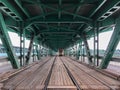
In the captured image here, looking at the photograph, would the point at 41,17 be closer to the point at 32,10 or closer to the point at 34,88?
the point at 32,10

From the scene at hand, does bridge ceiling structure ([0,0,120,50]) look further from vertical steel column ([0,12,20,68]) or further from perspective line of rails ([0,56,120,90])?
perspective line of rails ([0,56,120,90])

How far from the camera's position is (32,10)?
49.6 feet

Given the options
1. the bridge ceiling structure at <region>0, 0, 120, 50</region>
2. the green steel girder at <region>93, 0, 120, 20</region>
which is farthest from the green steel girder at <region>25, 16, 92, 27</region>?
the green steel girder at <region>93, 0, 120, 20</region>

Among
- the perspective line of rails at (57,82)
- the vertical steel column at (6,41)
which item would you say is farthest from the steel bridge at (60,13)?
the perspective line of rails at (57,82)

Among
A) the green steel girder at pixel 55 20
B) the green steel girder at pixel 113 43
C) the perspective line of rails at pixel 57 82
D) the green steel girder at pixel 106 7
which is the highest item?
the green steel girder at pixel 106 7

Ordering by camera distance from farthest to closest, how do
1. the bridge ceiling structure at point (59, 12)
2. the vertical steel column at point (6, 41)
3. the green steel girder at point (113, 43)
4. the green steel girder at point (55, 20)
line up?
the green steel girder at point (55, 20) < the bridge ceiling structure at point (59, 12) < the green steel girder at point (113, 43) < the vertical steel column at point (6, 41)

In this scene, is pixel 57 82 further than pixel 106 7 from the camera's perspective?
No

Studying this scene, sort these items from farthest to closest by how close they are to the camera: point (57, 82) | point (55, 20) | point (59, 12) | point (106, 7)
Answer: point (55, 20), point (59, 12), point (106, 7), point (57, 82)

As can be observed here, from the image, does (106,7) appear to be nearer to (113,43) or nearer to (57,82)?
(113,43)

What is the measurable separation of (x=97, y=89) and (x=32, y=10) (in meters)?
9.28

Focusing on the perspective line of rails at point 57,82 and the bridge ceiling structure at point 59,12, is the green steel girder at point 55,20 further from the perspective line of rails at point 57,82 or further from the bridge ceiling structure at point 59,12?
the perspective line of rails at point 57,82

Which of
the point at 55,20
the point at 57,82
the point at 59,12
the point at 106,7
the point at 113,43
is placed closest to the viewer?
the point at 57,82

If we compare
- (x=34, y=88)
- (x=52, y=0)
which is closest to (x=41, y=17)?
(x=52, y=0)

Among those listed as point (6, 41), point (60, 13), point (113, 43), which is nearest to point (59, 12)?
point (60, 13)
